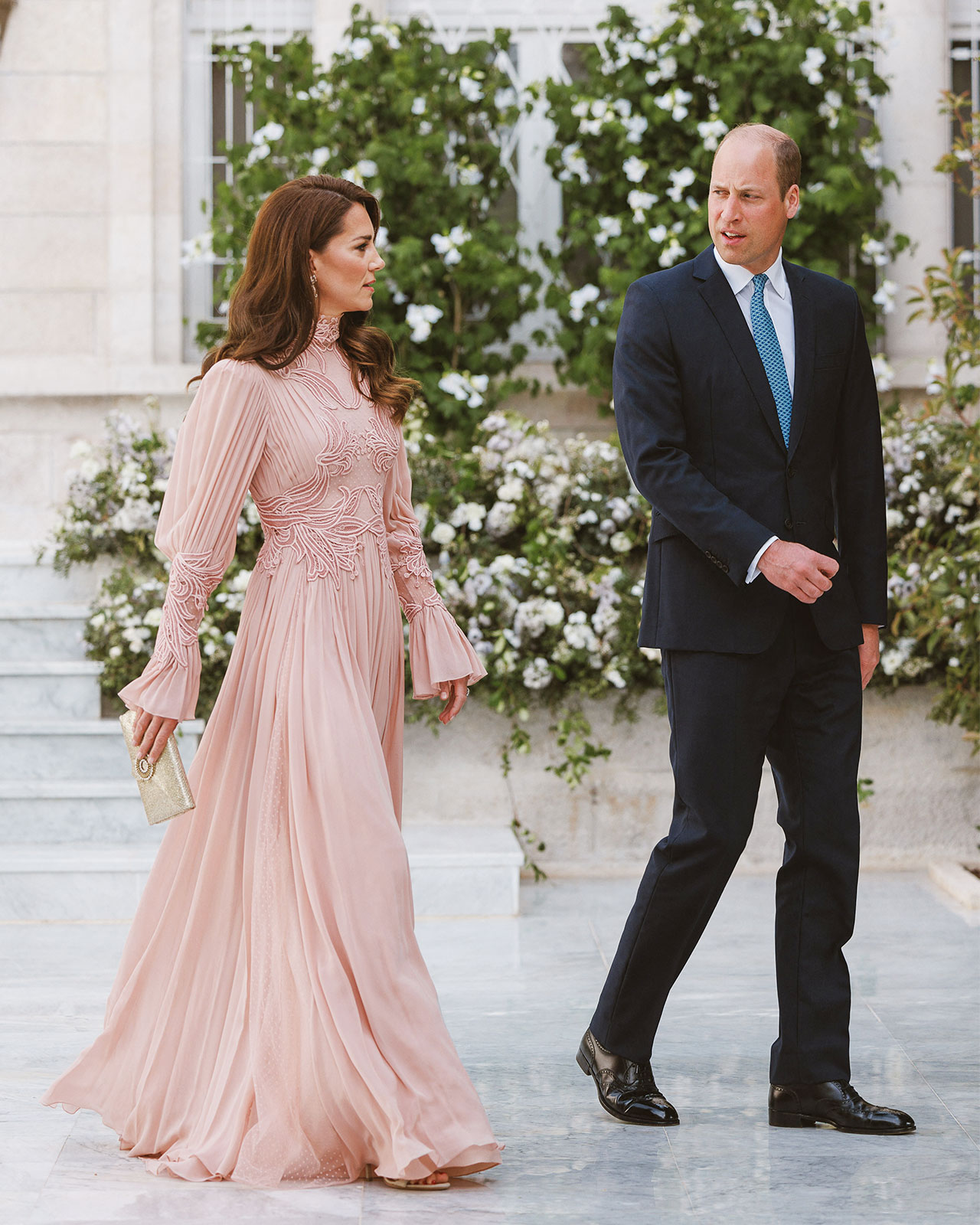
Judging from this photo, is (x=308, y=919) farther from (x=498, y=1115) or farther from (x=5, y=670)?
(x=5, y=670)

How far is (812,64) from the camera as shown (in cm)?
671

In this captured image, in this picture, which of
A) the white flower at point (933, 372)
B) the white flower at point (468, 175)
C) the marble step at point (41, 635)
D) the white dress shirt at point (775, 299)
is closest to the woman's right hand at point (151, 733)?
the white dress shirt at point (775, 299)

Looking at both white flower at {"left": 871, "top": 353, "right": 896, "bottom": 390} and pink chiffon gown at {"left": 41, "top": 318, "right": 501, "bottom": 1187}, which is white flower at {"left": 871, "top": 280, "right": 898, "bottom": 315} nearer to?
white flower at {"left": 871, "top": 353, "right": 896, "bottom": 390}

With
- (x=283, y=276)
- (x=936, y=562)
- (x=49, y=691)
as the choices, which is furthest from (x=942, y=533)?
(x=283, y=276)

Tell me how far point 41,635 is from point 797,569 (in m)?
4.06

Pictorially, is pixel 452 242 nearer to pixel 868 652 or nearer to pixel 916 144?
pixel 916 144

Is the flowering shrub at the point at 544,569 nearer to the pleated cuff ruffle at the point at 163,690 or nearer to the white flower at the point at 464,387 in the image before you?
the white flower at the point at 464,387

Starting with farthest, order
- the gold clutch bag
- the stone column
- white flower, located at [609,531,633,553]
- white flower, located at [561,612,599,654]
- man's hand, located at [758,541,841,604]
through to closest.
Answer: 1. the stone column
2. white flower, located at [609,531,633,553]
3. white flower, located at [561,612,599,654]
4. man's hand, located at [758,541,841,604]
5. the gold clutch bag

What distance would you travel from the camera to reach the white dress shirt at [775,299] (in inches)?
126

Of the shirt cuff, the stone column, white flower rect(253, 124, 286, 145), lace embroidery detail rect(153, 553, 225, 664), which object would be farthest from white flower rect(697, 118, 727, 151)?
lace embroidery detail rect(153, 553, 225, 664)

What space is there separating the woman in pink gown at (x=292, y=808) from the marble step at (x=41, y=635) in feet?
10.8

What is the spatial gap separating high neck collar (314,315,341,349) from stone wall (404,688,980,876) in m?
2.96

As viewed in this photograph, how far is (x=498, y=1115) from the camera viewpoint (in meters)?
3.23

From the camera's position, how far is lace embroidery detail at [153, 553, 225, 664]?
288 cm
